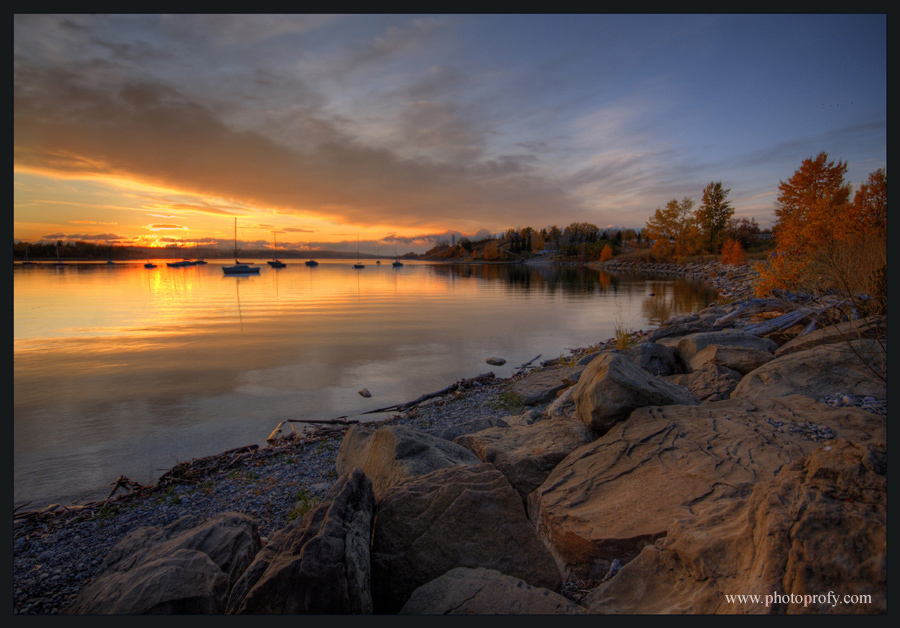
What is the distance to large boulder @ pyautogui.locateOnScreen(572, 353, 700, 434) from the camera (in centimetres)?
497

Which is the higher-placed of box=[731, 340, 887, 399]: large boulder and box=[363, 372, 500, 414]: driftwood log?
box=[731, 340, 887, 399]: large boulder

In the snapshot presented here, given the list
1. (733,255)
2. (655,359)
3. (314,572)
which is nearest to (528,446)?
(314,572)

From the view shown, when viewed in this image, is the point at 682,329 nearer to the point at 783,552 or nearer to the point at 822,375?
the point at 822,375

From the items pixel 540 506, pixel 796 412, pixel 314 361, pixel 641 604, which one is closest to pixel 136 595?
pixel 540 506

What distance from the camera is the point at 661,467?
3939 millimetres

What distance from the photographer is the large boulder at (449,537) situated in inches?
128

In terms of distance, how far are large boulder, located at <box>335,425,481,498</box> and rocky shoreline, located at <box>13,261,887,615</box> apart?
2 centimetres

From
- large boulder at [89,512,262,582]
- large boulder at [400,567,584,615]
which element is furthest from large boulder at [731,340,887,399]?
large boulder at [89,512,262,582]

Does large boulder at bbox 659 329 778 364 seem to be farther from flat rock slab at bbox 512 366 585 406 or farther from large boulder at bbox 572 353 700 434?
large boulder at bbox 572 353 700 434

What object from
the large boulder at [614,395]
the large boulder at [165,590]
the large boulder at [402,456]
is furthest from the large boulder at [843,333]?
the large boulder at [165,590]

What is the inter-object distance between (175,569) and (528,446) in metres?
3.63

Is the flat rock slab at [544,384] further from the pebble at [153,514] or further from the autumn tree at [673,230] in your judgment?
the autumn tree at [673,230]

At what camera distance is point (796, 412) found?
4691 mm

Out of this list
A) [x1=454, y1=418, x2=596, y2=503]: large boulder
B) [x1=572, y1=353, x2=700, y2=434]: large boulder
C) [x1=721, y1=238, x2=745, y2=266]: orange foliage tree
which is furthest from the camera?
[x1=721, y1=238, x2=745, y2=266]: orange foliage tree
